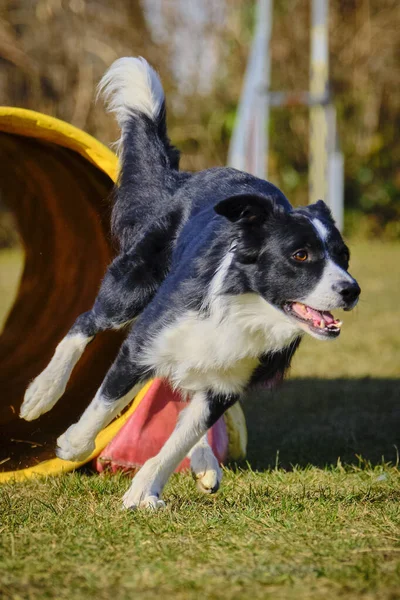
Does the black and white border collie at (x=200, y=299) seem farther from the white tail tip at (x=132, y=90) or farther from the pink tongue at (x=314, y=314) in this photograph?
the white tail tip at (x=132, y=90)

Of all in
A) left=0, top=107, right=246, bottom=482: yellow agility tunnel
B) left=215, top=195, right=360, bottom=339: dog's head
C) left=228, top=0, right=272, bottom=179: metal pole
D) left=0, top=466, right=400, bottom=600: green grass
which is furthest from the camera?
left=228, top=0, right=272, bottom=179: metal pole

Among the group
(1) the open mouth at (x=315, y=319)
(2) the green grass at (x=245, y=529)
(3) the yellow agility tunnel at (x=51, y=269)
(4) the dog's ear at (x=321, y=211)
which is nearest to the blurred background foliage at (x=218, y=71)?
(3) the yellow agility tunnel at (x=51, y=269)

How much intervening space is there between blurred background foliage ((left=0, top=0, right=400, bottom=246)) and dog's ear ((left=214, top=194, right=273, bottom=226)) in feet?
45.7

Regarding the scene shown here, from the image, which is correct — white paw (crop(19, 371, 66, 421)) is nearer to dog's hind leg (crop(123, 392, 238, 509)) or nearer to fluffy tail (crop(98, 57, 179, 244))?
dog's hind leg (crop(123, 392, 238, 509))

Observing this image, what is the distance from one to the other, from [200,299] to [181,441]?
0.63 metres

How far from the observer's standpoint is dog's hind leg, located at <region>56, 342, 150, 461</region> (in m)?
3.96

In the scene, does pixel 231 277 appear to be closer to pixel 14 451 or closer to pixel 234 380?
pixel 234 380

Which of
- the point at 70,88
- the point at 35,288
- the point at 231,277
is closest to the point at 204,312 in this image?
the point at 231,277

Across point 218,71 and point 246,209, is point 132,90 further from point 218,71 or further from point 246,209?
point 218,71

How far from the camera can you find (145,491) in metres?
3.81

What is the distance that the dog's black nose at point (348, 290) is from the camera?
11.2 ft

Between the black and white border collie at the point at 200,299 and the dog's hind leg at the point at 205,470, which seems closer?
the black and white border collie at the point at 200,299

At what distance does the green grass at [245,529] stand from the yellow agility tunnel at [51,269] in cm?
43

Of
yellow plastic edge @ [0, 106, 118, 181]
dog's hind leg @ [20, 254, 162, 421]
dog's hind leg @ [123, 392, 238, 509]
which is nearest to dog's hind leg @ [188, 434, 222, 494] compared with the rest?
dog's hind leg @ [123, 392, 238, 509]
